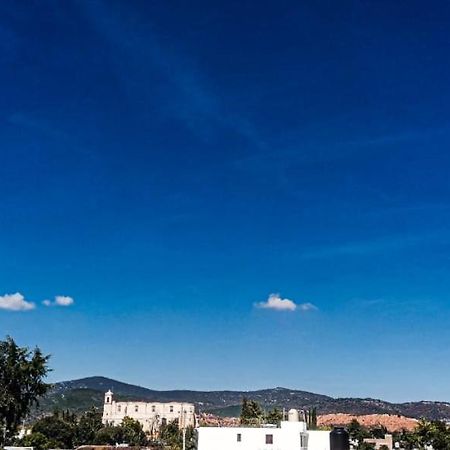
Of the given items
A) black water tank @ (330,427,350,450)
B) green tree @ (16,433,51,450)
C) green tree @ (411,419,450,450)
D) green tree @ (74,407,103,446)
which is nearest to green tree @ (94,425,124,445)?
green tree @ (74,407,103,446)

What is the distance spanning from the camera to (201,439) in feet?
192

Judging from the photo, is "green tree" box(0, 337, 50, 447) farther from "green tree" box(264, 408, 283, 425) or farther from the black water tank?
the black water tank

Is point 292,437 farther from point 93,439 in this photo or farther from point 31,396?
point 93,439

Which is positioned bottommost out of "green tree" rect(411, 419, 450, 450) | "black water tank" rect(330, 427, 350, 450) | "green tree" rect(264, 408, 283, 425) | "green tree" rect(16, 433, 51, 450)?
"green tree" rect(16, 433, 51, 450)

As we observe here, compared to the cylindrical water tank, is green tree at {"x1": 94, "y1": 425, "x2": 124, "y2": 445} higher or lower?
lower

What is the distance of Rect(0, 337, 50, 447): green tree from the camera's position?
215 feet

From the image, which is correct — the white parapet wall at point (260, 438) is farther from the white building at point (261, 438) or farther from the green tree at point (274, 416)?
the green tree at point (274, 416)

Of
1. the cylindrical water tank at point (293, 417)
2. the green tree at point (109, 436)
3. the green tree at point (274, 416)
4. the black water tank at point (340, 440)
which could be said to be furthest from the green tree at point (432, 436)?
the black water tank at point (340, 440)

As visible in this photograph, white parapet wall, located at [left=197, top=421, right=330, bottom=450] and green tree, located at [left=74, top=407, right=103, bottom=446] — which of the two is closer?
white parapet wall, located at [left=197, top=421, right=330, bottom=450]

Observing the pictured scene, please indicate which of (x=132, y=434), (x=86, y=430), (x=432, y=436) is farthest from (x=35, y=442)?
(x=432, y=436)

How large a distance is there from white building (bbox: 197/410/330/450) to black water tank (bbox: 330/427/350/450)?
54.1 meters

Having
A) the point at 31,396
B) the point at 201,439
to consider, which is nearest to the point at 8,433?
the point at 31,396

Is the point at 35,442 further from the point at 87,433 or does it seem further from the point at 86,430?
the point at 86,430

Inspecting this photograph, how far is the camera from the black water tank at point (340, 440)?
6.43 meters
